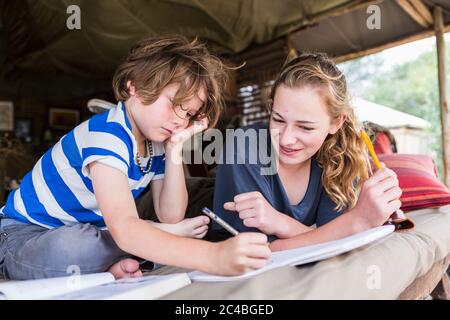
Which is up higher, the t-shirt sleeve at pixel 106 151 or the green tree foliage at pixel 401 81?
the green tree foliage at pixel 401 81

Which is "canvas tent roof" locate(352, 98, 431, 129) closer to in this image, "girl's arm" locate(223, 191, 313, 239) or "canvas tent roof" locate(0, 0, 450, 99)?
"canvas tent roof" locate(0, 0, 450, 99)

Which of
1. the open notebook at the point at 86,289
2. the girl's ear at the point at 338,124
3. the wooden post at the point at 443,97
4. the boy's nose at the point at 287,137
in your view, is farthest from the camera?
the wooden post at the point at 443,97

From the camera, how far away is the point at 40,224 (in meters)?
1.08

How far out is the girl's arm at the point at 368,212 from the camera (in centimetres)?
91

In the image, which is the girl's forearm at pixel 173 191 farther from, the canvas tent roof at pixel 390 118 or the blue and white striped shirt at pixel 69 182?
the canvas tent roof at pixel 390 118

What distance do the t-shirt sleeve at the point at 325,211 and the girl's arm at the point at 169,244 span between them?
0.51m

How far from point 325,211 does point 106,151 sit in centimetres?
63

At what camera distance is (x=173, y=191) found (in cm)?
122

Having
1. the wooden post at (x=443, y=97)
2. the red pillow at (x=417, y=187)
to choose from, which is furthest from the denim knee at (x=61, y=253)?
the wooden post at (x=443, y=97)

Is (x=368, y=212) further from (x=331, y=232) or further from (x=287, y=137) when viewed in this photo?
(x=287, y=137)

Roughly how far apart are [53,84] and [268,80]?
2.66 metres

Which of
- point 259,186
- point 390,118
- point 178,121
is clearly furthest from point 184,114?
point 390,118
